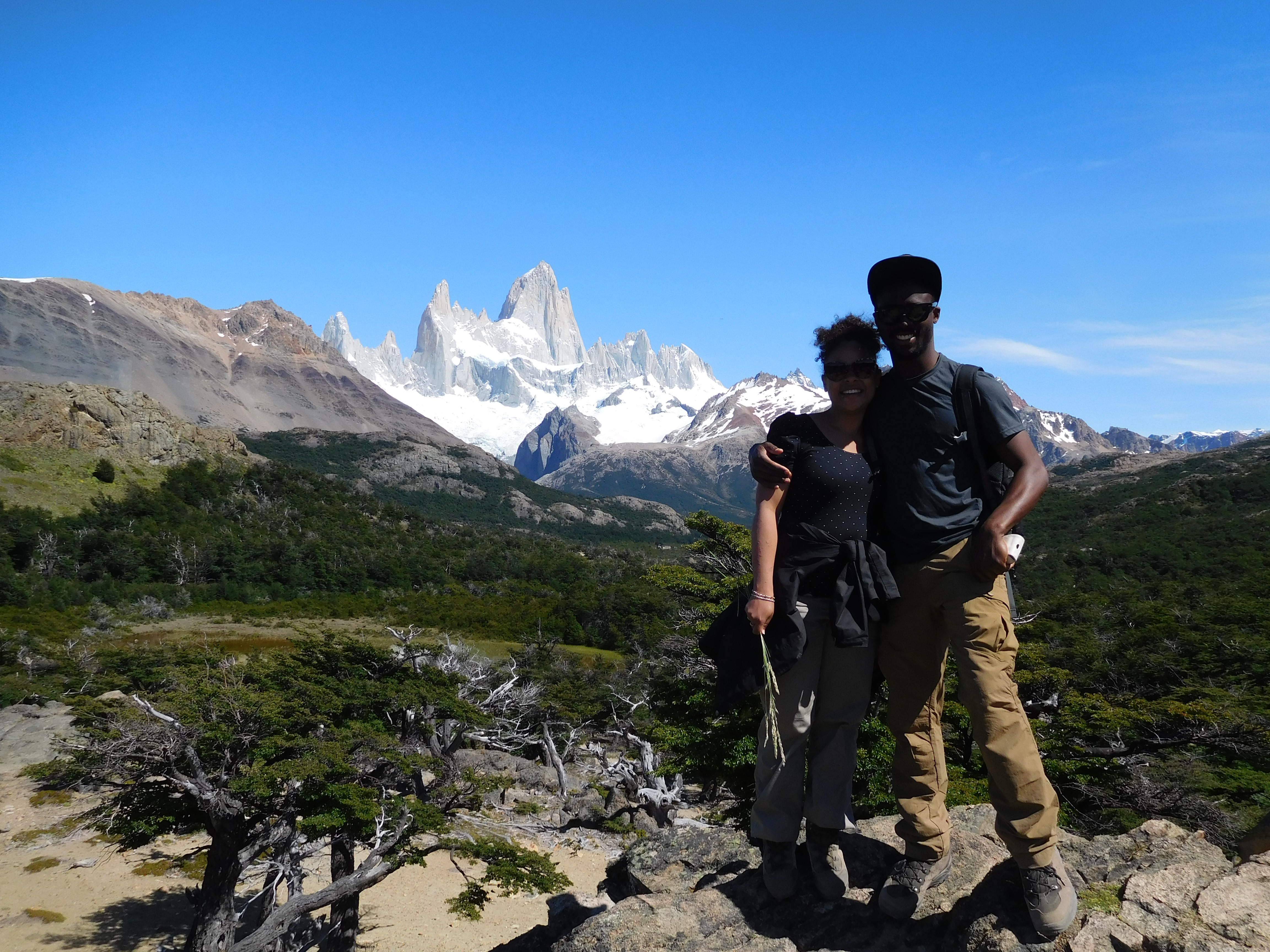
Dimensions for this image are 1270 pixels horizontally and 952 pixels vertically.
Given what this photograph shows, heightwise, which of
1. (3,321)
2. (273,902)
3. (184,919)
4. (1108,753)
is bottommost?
(184,919)

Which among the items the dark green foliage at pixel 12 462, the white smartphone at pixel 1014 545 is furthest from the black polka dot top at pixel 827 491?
the dark green foliage at pixel 12 462

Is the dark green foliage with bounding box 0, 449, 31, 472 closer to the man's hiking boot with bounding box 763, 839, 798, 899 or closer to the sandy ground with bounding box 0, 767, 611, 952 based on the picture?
the sandy ground with bounding box 0, 767, 611, 952

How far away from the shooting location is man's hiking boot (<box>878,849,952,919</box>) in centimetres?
366

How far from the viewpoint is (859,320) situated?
390 cm

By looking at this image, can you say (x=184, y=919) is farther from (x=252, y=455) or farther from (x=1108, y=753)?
(x=252, y=455)

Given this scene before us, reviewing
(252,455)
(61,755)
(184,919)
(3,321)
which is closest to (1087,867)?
(184,919)

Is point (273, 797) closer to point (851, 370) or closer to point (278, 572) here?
point (851, 370)

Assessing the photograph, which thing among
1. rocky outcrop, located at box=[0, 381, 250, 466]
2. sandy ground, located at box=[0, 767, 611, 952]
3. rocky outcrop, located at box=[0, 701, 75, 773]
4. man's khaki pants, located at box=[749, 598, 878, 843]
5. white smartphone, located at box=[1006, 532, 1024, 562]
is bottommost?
sandy ground, located at box=[0, 767, 611, 952]

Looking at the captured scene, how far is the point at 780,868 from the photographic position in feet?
13.0

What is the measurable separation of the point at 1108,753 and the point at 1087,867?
11.4 metres

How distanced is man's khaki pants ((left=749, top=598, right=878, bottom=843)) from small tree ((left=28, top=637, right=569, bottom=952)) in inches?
419

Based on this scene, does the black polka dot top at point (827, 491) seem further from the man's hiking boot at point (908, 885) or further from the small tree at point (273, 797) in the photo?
the small tree at point (273, 797)

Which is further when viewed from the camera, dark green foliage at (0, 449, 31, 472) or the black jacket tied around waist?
dark green foliage at (0, 449, 31, 472)

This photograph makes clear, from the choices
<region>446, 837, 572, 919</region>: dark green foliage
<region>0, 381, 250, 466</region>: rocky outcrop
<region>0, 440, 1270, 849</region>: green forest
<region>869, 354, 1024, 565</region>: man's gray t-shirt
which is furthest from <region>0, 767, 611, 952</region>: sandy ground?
<region>0, 381, 250, 466</region>: rocky outcrop
